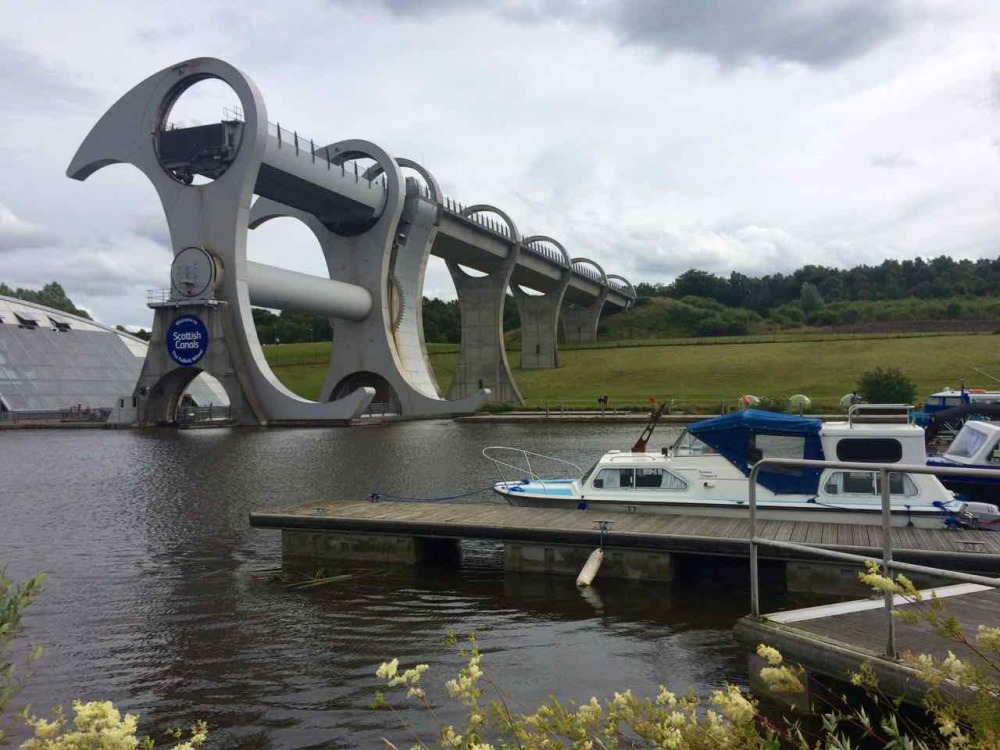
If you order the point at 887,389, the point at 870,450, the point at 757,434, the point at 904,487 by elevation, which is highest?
the point at 887,389

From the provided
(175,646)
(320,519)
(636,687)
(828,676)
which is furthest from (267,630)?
(828,676)

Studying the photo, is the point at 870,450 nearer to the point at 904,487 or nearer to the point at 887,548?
the point at 904,487

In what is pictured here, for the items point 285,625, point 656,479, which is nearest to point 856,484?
point 656,479

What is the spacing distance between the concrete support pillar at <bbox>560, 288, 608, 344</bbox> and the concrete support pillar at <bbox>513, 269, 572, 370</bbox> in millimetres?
21292

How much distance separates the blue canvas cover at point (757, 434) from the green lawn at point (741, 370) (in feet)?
137

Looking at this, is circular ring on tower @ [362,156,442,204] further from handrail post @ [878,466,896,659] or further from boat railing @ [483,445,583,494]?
handrail post @ [878,466,896,659]

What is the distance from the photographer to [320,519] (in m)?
17.1

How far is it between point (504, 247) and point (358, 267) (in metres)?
18.4

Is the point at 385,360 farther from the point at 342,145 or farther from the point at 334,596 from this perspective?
the point at 334,596

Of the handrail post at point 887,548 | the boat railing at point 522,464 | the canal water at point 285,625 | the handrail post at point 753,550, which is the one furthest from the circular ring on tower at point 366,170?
the handrail post at point 887,548

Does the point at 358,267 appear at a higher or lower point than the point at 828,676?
higher

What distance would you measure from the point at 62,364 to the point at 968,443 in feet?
235

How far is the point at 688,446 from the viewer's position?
18.5 meters

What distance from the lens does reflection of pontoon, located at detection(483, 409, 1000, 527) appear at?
51.2 ft
